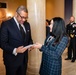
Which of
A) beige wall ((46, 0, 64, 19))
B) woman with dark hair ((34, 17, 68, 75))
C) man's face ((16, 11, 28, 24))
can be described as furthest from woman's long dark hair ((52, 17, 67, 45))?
beige wall ((46, 0, 64, 19))

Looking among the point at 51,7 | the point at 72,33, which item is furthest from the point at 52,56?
the point at 51,7

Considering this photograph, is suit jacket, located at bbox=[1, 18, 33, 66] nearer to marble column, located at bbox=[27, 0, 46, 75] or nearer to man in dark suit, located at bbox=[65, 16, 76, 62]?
marble column, located at bbox=[27, 0, 46, 75]

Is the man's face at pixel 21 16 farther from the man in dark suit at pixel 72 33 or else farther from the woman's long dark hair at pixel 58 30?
the man in dark suit at pixel 72 33

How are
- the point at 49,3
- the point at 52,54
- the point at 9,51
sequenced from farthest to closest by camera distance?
the point at 49,3, the point at 9,51, the point at 52,54

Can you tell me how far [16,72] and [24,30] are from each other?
710 millimetres

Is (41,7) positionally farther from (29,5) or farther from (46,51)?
(46,51)

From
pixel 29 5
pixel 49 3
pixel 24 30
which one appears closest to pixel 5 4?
pixel 49 3

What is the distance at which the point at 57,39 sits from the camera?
2.56m

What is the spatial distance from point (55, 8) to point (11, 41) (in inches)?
386

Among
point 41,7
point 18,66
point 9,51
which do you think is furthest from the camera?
point 41,7

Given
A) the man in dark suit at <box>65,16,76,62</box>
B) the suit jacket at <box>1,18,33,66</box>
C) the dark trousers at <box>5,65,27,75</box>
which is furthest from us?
the man in dark suit at <box>65,16,76,62</box>

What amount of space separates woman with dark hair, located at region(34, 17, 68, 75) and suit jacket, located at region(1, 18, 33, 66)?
44 cm

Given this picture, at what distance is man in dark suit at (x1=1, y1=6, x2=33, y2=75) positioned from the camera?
273 centimetres

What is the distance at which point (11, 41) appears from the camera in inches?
111
